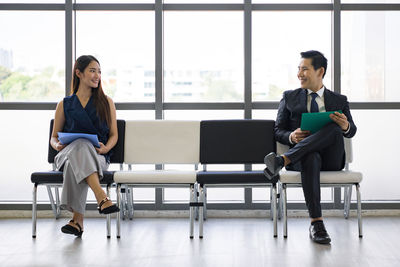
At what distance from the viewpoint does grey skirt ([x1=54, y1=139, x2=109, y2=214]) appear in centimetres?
376

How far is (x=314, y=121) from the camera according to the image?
12.5 feet

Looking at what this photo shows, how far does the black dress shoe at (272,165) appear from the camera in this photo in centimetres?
373

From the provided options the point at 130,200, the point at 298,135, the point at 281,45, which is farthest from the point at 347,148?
the point at 130,200

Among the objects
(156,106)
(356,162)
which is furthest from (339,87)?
(156,106)

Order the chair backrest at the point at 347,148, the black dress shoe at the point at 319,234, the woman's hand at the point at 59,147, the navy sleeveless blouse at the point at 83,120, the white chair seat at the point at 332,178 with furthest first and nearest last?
the chair backrest at the point at 347,148 → the navy sleeveless blouse at the point at 83,120 → the woman's hand at the point at 59,147 → the white chair seat at the point at 332,178 → the black dress shoe at the point at 319,234

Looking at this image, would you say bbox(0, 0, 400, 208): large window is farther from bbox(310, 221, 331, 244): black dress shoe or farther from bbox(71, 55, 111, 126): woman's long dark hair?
bbox(310, 221, 331, 244): black dress shoe

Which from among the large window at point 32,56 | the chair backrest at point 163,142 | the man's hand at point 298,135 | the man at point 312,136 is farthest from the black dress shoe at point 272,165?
the large window at point 32,56

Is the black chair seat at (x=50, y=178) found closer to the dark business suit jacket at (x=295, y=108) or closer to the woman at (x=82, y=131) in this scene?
the woman at (x=82, y=131)

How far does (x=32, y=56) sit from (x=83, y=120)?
113 cm

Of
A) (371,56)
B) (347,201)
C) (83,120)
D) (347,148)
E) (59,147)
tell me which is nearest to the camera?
(59,147)

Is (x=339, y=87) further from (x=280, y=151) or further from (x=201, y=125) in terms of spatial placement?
(x=201, y=125)

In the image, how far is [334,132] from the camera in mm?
3816

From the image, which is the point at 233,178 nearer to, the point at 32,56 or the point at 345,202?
the point at 345,202

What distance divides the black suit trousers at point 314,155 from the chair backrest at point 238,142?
0.47 m
